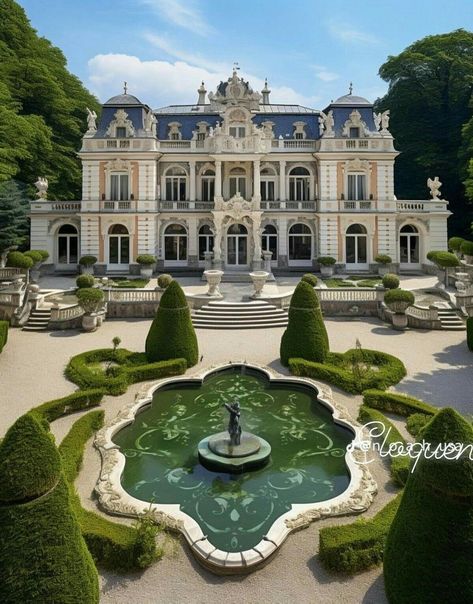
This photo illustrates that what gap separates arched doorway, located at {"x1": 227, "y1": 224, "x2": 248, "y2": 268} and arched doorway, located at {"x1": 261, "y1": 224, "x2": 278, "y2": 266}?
5.62 feet

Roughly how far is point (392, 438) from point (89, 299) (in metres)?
16.1

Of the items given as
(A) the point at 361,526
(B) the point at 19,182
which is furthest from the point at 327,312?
(B) the point at 19,182

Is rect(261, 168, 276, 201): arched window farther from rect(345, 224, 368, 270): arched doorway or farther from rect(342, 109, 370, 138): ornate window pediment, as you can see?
rect(345, 224, 368, 270): arched doorway

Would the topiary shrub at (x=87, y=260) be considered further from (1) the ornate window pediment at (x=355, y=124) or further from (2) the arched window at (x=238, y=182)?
(1) the ornate window pediment at (x=355, y=124)

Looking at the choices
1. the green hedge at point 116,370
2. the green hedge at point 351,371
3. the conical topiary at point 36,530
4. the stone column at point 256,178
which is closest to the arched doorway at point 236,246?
the stone column at point 256,178

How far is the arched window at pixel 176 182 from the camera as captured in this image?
39.2 m

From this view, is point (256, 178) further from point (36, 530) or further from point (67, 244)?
point (36, 530)

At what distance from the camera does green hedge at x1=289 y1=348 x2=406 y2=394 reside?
14883 mm

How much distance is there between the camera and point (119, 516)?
27.6 ft

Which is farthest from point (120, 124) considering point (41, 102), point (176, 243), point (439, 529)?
point (439, 529)

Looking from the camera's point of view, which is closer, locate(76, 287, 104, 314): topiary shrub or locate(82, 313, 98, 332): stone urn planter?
locate(76, 287, 104, 314): topiary shrub

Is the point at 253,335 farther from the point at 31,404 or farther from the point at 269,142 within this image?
the point at 269,142

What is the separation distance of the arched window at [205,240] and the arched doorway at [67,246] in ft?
33.9

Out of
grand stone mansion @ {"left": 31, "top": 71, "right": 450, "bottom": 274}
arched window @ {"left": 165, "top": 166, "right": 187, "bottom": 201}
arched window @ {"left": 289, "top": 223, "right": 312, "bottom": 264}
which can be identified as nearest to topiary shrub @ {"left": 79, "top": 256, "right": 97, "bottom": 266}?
grand stone mansion @ {"left": 31, "top": 71, "right": 450, "bottom": 274}
